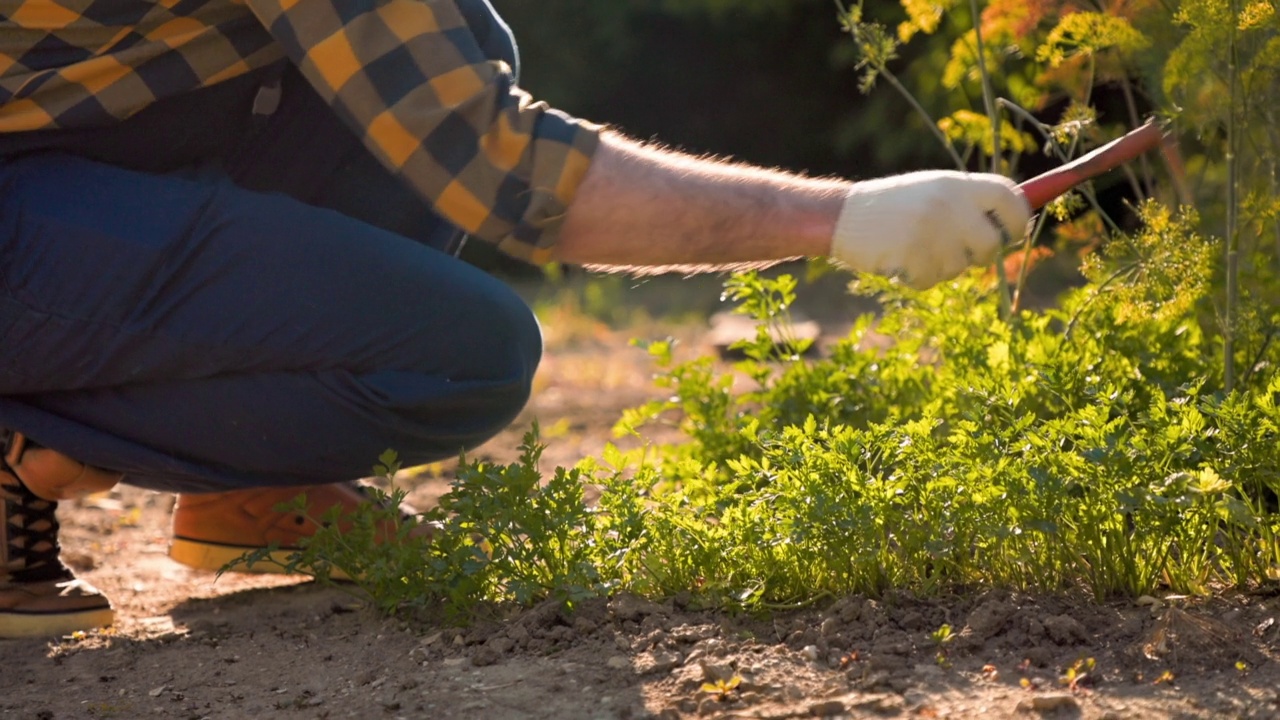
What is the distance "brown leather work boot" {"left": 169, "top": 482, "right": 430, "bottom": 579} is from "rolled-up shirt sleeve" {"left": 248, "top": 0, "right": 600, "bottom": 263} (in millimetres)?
961

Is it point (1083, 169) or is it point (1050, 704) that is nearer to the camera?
point (1050, 704)

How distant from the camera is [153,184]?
225cm

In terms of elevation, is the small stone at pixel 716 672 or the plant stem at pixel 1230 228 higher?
the plant stem at pixel 1230 228

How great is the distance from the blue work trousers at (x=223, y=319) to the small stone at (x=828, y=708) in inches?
34.7

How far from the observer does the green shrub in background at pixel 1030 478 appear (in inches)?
75.5

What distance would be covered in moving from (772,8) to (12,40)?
5.34 metres

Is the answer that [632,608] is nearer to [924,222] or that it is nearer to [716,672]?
[716,672]

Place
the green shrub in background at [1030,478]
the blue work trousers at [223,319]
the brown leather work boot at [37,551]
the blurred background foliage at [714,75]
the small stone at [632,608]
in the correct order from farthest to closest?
1. the blurred background foliage at [714,75]
2. the brown leather work boot at [37,551]
3. the blue work trousers at [223,319]
4. the small stone at [632,608]
5. the green shrub in background at [1030,478]

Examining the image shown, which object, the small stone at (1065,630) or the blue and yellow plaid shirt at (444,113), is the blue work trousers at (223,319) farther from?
the small stone at (1065,630)

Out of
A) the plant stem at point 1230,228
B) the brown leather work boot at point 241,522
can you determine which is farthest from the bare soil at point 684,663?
the plant stem at point 1230,228

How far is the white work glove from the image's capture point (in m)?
1.86

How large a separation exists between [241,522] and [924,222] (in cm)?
151

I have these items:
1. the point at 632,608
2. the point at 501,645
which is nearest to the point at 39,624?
the point at 501,645

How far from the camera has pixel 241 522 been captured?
2.71 m
